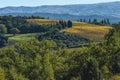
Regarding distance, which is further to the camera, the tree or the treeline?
the treeline

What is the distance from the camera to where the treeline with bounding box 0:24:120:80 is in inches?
3529

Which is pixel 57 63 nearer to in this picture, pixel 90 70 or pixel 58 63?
pixel 58 63

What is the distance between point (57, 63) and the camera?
98062 mm

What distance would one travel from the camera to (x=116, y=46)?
10138cm

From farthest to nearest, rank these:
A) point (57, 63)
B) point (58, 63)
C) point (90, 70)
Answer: point (57, 63)
point (58, 63)
point (90, 70)

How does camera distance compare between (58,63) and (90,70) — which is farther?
(58,63)

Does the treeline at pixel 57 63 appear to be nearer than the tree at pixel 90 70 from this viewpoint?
No

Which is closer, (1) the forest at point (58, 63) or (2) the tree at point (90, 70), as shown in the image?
(2) the tree at point (90, 70)

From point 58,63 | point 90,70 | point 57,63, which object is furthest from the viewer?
point 57,63

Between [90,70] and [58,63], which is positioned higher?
[90,70]

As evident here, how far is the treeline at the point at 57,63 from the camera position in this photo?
3529 inches

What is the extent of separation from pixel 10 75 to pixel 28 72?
14.9 ft

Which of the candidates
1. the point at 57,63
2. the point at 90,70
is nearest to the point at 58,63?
the point at 57,63

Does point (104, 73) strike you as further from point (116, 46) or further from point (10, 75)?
point (10, 75)
